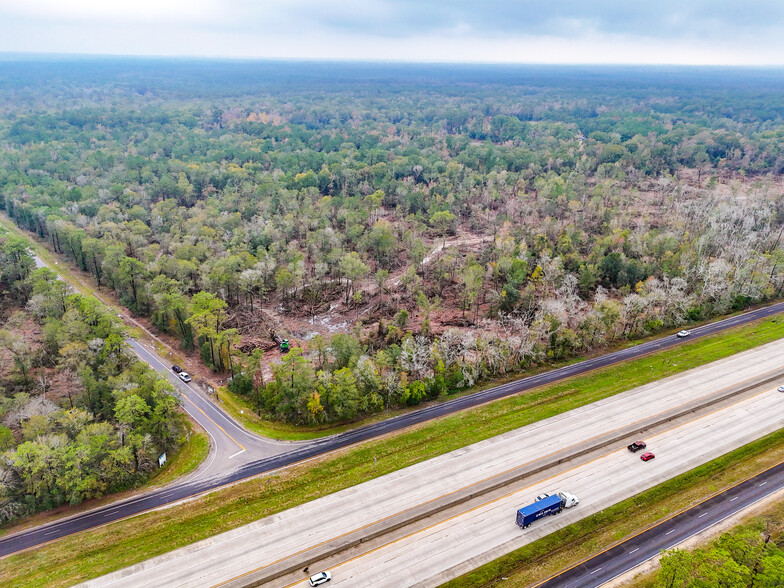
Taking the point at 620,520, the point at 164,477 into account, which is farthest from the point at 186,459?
the point at 620,520

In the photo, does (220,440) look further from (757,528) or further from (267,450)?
(757,528)

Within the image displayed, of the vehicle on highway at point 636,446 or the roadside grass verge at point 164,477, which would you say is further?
the vehicle on highway at point 636,446

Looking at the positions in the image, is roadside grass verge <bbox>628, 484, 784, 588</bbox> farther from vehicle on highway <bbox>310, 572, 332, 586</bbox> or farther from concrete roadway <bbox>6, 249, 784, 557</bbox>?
concrete roadway <bbox>6, 249, 784, 557</bbox>

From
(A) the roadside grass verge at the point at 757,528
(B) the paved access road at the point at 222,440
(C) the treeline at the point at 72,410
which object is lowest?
(B) the paved access road at the point at 222,440

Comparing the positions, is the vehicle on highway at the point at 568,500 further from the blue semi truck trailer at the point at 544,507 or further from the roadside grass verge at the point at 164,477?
the roadside grass verge at the point at 164,477

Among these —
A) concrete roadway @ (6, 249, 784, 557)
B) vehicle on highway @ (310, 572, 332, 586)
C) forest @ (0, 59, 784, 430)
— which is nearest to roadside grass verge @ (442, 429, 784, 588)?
vehicle on highway @ (310, 572, 332, 586)

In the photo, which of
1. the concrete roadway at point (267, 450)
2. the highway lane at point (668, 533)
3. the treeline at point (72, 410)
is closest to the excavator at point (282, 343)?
the concrete roadway at point (267, 450)

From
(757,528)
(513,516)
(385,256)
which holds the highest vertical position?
(385,256)

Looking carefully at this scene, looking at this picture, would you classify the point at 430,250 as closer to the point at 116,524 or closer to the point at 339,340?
the point at 339,340

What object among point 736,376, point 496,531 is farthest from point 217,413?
point 736,376
